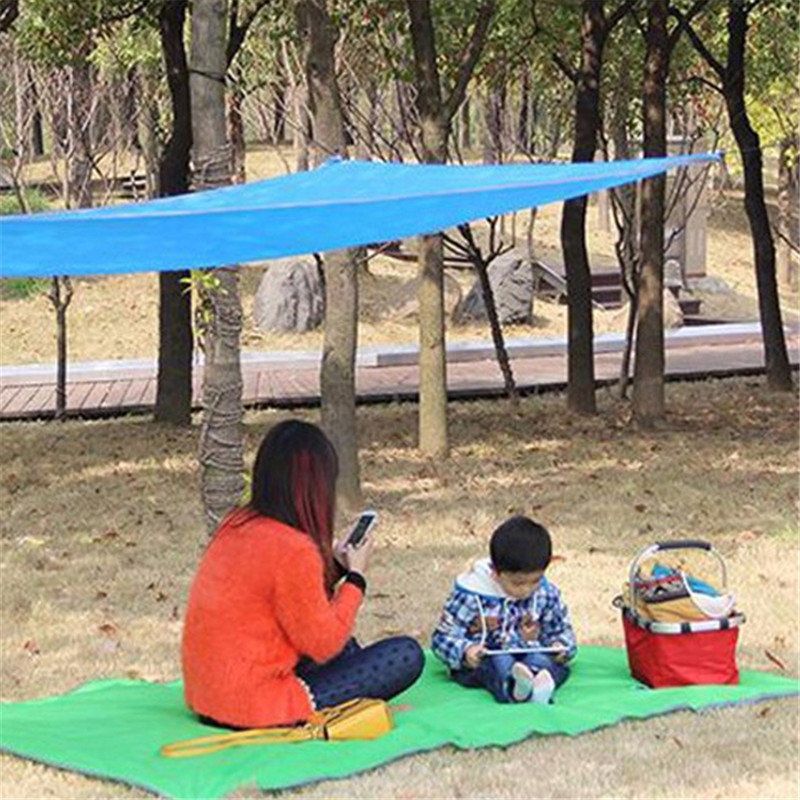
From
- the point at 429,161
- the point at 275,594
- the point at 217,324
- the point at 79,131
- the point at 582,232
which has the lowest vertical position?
the point at 275,594

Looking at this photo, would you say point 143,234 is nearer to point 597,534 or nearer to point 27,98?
point 597,534

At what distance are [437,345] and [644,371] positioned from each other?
203 centimetres

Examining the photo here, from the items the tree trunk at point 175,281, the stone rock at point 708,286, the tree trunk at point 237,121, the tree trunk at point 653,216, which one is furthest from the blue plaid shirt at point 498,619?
the stone rock at point 708,286

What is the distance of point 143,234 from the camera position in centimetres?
437

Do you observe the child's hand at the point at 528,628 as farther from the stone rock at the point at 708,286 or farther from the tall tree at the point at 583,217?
the stone rock at the point at 708,286

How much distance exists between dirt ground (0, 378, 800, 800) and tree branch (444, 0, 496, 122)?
196 cm

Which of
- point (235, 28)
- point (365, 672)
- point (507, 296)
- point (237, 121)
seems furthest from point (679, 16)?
point (237, 121)

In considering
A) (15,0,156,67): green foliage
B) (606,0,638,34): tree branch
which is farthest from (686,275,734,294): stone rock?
(15,0,156,67): green foliage

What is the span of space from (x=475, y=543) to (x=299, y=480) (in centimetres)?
324

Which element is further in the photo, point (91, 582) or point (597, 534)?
point (597, 534)

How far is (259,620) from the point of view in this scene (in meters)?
4.41

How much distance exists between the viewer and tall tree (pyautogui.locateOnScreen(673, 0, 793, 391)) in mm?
12312

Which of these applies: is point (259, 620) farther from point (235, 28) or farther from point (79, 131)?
point (79, 131)

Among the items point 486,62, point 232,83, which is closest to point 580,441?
point 486,62
